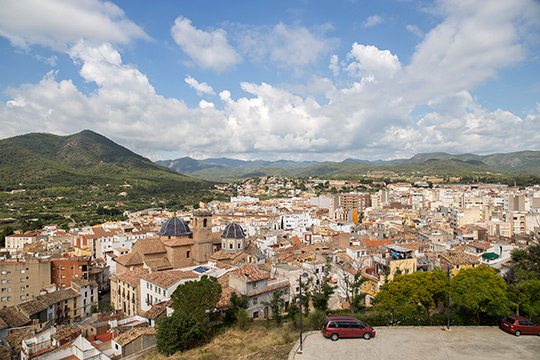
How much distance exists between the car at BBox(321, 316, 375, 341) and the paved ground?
215 mm

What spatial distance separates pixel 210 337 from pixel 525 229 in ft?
192

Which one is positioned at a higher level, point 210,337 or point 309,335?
point 309,335

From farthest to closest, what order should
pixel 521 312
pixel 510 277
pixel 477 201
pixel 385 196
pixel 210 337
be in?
pixel 385 196, pixel 477 201, pixel 510 277, pixel 210 337, pixel 521 312

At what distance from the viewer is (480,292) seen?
61.3 feet

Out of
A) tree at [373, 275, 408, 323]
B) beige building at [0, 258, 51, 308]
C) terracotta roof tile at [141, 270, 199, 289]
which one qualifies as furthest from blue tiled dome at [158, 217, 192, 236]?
tree at [373, 275, 408, 323]

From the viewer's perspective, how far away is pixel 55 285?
Result: 42.2 meters

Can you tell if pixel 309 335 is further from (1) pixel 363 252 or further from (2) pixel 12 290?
(2) pixel 12 290

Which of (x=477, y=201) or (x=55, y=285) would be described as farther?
(x=477, y=201)

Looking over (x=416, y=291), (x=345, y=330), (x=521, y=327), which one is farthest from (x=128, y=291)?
(x=521, y=327)

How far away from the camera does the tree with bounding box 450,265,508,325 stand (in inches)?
723

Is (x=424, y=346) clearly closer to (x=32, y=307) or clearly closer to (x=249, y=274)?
(x=249, y=274)

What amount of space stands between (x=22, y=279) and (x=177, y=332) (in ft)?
104

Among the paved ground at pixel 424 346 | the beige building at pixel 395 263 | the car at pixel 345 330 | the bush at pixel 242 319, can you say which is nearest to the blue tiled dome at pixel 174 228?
the bush at pixel 242 319

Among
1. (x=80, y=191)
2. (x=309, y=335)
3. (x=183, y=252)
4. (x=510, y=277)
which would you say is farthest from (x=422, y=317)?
(x=80, y=191)
